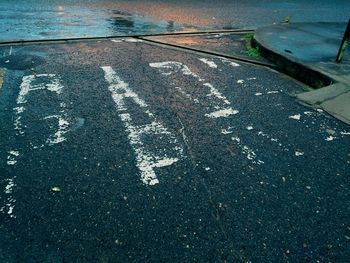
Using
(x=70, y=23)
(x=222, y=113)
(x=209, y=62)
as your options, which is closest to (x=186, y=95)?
(x=222, y=113)

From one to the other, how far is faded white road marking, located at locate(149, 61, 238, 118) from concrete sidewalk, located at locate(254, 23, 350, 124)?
1.19 metres

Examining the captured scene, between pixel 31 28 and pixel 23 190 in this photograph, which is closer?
pixel 23 190

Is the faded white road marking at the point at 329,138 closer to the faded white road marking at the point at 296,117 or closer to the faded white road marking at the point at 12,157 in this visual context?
the faded white road marking at the point at 296,117

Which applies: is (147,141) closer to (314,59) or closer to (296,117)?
(296,117)

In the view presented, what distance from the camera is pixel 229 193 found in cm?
287

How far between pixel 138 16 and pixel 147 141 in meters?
6.73

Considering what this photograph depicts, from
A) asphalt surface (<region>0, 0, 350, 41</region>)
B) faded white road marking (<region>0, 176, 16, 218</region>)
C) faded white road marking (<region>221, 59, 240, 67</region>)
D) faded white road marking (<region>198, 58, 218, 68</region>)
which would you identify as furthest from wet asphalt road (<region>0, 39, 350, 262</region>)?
asphalt surface (<region>0, 0, 350, 41</region>)

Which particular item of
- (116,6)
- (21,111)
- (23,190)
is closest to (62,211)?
(23,190)

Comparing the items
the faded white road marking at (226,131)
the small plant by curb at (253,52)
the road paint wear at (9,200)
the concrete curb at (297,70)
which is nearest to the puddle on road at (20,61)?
the road paint wear at (9,200)

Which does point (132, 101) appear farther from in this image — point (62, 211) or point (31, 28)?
point (31, 28)

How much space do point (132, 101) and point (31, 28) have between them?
4441 mm

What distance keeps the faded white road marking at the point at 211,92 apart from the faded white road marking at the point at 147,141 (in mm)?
760

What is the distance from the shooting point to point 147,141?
3510mm

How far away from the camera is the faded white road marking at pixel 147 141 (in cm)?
314
